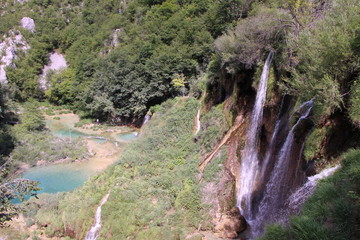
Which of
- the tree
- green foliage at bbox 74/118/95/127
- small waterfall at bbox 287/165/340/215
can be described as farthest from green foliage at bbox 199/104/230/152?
green foliage at bbox 74/118/95/127

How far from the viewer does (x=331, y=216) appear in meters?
4.89

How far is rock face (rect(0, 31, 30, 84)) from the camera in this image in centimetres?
4106

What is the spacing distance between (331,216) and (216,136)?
10059mm

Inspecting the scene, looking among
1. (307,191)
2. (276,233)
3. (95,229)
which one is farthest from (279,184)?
(95,229)

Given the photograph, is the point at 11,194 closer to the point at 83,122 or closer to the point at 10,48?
the point at 83,122

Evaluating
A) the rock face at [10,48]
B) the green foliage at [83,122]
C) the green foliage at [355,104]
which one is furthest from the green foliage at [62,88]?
the green foliage at [355,104]

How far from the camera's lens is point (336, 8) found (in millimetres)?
8500

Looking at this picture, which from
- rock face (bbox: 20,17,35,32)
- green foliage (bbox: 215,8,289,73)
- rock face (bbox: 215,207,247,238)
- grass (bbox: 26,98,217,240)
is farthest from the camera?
rock face (bbox: 20,17,35,32)

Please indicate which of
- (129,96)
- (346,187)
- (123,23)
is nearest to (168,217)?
(346,187)

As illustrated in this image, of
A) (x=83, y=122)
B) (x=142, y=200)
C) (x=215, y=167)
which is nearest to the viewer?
(x=142, y=200)

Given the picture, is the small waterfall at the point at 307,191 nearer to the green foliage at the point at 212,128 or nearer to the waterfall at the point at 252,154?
the waterfall at the point at 252,154

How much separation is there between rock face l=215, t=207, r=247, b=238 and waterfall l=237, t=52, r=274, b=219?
16.6 inches

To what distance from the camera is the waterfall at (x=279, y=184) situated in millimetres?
8934

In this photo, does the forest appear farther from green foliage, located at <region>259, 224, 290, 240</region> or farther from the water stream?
the water stream
